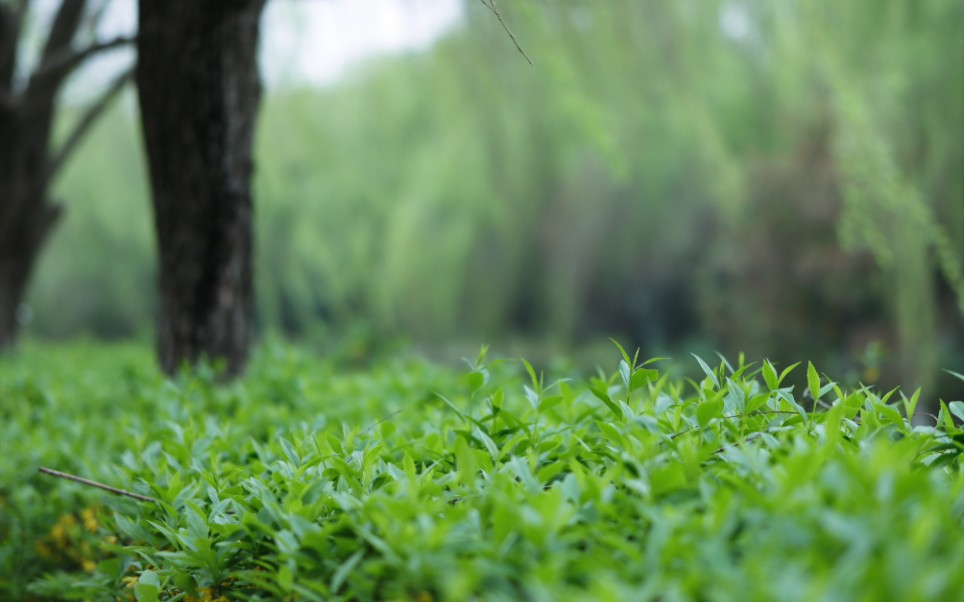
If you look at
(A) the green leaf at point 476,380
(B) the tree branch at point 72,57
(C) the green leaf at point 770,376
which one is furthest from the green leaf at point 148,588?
(B) the tree branch at point 72,57

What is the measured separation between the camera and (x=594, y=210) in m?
10.4

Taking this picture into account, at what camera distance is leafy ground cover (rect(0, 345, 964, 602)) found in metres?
0.78

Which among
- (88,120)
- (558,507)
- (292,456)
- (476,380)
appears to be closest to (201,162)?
(292,456)

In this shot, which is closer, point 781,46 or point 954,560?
point 954,560

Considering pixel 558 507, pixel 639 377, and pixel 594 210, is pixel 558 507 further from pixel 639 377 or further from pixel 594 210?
pixel 594 210

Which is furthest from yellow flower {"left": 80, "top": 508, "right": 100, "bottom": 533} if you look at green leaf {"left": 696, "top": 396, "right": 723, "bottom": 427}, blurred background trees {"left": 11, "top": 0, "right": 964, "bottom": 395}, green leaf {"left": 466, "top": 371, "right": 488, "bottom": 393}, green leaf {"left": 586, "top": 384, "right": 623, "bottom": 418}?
blurred background trees {"left": 11, "top": 0, "right": 964, "bottom": 395}

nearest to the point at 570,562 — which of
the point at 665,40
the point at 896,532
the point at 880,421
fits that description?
the point at 896,532

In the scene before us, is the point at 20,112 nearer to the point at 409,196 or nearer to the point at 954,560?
the point at 409,196

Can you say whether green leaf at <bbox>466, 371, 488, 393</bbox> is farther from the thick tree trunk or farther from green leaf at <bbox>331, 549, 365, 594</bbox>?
the thick tree trunk

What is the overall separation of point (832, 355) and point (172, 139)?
861 cm

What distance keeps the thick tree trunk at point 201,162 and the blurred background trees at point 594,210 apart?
132 inches

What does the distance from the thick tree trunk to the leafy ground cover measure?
110cm

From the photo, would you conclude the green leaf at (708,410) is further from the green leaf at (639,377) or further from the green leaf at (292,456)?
the green leaf at (292,456)

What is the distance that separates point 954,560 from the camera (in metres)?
0.76
